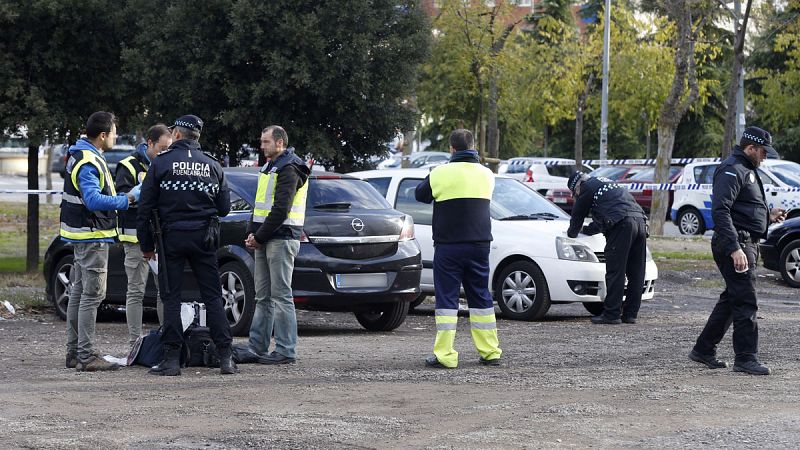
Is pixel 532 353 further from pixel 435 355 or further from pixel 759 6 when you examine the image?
pixel 759 6

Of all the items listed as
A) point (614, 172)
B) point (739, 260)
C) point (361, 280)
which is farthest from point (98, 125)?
point (614, 172)

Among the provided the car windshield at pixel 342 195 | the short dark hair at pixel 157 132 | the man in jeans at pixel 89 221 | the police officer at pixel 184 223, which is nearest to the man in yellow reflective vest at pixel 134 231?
the short dark hair at pixel 157 132

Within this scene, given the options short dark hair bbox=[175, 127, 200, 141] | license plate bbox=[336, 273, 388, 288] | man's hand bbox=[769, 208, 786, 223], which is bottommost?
license plate bbox=[336, 273, 388, 288]

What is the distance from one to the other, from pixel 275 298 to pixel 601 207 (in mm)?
4529

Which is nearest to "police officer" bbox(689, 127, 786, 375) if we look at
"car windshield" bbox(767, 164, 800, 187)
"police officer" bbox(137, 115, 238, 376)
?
"police officer" bbox(137, 115, 238, 376)

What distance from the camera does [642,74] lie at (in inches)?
1606

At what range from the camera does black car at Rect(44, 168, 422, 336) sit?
10.8 m

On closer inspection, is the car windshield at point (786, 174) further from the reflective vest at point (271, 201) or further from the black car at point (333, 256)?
the reflective vest at point (271, 201)

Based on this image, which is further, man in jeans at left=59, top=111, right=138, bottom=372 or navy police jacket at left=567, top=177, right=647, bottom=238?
navy police jacket at left=567, top=177, right=647, bottom=238

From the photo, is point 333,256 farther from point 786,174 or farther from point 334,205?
point 786,174

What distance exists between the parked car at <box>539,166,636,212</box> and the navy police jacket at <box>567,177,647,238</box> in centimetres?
1711

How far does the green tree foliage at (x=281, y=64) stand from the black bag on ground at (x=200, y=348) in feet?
22.4

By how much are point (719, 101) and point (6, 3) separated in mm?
39783

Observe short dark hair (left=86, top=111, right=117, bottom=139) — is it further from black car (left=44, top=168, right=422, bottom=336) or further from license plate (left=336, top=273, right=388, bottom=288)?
license plate (left=336, top=273, right=388, bottom=288)
